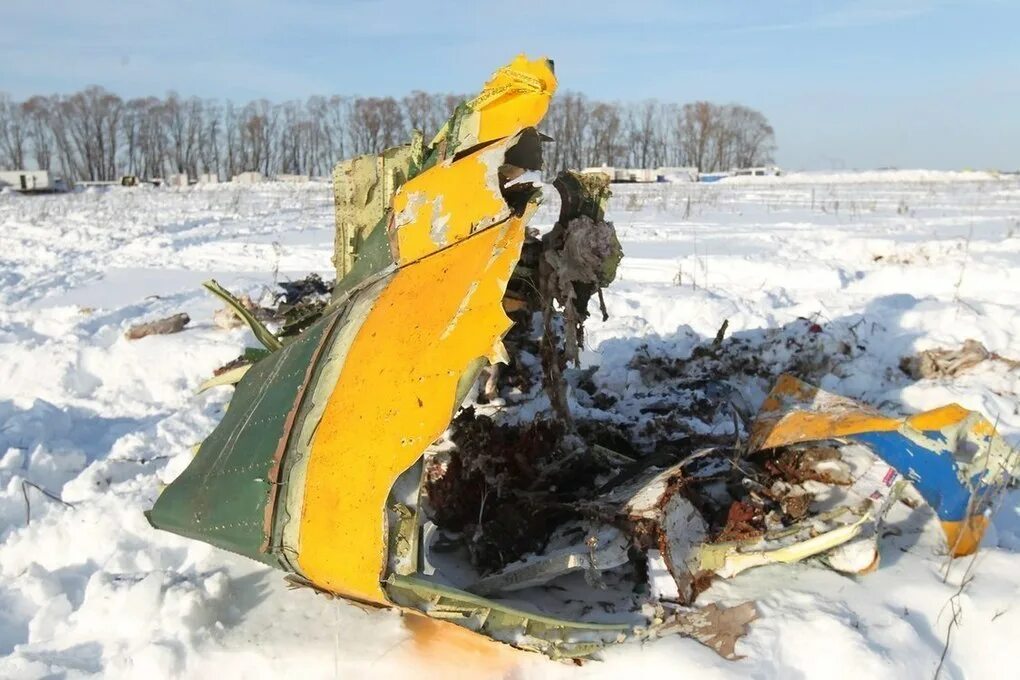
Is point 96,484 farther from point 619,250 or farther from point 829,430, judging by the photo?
point 829,430

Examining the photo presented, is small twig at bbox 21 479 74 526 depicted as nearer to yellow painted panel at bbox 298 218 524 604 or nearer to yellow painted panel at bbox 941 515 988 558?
yellow painted panel at bbox 298 218 524 604

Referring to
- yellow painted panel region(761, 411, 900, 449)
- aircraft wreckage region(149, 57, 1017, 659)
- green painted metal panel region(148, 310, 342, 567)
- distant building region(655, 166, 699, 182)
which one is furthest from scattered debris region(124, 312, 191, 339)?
distant building region(655, 166, 699, 182)

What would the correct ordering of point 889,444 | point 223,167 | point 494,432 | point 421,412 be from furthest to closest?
point 223,167, point 494,432, point 889,444, point 421,412

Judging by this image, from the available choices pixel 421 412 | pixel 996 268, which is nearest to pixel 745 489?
pixel 421 412

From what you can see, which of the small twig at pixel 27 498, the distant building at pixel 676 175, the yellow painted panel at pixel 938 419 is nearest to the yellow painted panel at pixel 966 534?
the yellow painted panel at pixel 938 419

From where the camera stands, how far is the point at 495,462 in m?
3.65

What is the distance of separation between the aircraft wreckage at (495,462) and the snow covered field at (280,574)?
7.1 inches

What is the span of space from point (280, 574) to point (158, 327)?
14.8 ft

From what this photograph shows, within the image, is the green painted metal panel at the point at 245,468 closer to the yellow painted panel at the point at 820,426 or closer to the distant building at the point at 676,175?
the yellow painted panel at the point at 820,426

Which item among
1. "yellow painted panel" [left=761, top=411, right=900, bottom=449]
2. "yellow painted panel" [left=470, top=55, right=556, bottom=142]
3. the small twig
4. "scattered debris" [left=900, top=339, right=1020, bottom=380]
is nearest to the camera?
"yellow painted panel" [left=470, top=55, right=556, bottom=142]

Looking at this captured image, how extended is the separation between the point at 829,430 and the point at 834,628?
90cm

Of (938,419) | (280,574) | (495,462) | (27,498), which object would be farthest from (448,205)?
(27,498)

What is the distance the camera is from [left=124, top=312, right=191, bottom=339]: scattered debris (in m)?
6.95

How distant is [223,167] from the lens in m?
78.6
